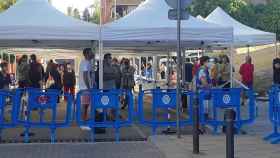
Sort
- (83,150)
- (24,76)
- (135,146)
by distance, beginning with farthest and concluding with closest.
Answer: (24,76)
(135,146)
(83,150)

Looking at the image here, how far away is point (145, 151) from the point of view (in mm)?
11602

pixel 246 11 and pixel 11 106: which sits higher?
pixel 246 11

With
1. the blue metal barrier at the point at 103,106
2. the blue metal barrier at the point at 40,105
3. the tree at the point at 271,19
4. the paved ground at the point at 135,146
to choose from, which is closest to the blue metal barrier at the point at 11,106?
the blue metal barrier at the point at 40,105

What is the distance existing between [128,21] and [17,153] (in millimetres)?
5339

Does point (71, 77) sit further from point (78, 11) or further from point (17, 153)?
point (78, 11)

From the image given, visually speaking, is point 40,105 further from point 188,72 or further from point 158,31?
point 188,72

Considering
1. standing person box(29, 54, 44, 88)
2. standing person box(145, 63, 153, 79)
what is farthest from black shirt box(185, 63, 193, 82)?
Answer: standing person box(145, 63, 153, 79)

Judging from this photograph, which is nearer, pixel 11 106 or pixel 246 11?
pixel 11 106

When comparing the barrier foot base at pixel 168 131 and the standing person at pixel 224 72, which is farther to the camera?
the standing person at pixel 224 72

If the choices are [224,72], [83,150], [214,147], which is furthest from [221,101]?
[224,72]

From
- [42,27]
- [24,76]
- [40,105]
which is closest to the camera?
[40,105]

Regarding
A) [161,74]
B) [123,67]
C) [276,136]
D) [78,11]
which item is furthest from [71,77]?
[78,11]

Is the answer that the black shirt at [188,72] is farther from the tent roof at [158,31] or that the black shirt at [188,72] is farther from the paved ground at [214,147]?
the paved ground at [214,147]

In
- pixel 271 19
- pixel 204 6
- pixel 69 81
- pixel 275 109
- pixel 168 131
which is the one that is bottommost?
pixel 168 131
